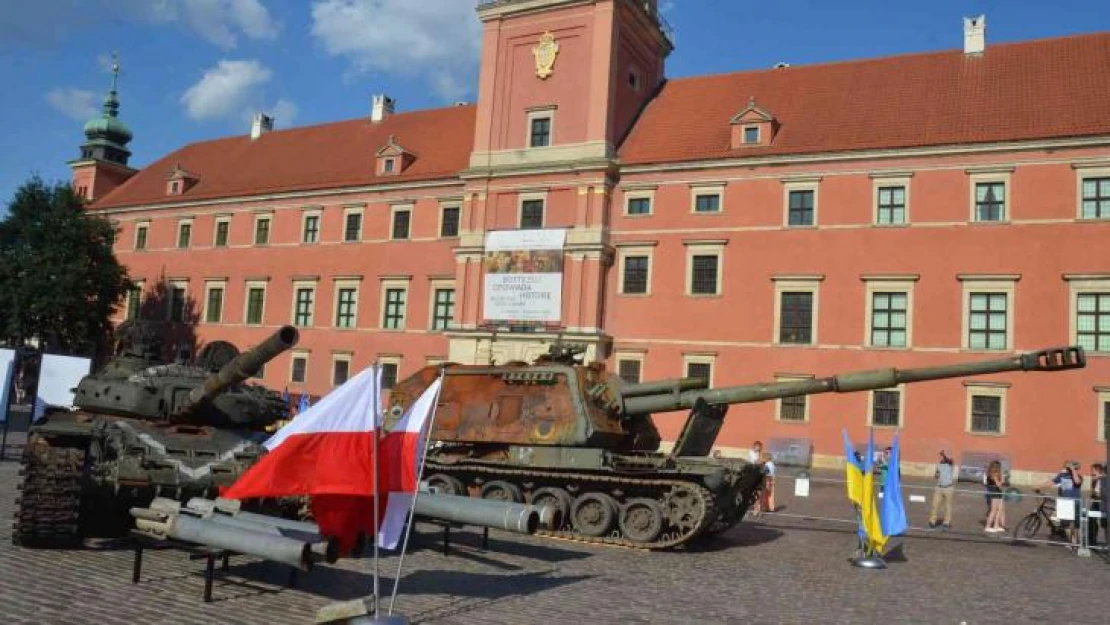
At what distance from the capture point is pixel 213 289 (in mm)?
43250

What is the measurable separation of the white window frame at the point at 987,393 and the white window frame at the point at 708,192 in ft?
31.2

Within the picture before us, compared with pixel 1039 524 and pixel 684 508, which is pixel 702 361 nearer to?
pixel 1039 524

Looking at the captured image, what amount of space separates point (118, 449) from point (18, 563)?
1.66 m

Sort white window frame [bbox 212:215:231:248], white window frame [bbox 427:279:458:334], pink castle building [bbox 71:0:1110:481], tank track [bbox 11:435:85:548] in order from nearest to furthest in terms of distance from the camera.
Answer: tank track [bbox 11:435:85:548] < pink castle building [bbox 71:0:1110:481] < white window frame [bbox 427:279:458:334] < white window frame [bbox 212:215:231:248]

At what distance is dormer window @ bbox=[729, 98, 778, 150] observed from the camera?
30.8m

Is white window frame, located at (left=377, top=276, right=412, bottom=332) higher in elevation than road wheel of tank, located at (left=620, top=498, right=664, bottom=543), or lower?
higher

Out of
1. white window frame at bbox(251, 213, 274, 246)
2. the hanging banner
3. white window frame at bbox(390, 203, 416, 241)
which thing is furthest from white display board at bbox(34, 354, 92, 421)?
white window frame at bbox(251, 213, 274, 246)

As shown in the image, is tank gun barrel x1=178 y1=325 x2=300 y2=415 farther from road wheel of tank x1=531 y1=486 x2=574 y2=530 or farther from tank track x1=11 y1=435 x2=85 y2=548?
road wheel of tank x1=531 y1=486 x2=574 y2=530

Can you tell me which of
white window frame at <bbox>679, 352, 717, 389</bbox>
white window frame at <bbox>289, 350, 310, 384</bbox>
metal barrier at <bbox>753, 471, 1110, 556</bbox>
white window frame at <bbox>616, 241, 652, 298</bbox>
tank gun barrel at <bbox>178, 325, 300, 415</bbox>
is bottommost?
metal barrier at <bbox>753, 471, 1110, 556</bbox>

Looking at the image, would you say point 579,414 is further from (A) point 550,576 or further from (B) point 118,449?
(B) point 118,449

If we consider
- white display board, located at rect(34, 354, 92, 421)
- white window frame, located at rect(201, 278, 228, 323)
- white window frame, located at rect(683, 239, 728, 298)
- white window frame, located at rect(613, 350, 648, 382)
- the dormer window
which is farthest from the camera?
white window frame, located at rect(201, 278, 228, 323)

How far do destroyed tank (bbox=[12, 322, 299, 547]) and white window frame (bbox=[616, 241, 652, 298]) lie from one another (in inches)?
796

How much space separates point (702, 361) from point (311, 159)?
22.6m

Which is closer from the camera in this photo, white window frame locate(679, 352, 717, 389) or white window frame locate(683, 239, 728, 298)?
white window frame locate(679, 352, 717, 389)
